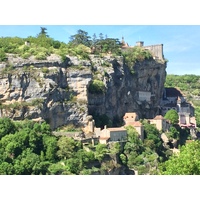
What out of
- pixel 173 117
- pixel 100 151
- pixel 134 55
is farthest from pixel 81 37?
pixel 100 151

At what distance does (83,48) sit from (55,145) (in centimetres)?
1530

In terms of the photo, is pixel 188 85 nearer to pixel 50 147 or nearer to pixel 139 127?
pixel 139 127

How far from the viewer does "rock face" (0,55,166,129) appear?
3378 centimetres

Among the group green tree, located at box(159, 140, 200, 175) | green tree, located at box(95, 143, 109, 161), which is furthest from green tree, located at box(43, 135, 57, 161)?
green tree, located at box(159, 140, 200, 175)

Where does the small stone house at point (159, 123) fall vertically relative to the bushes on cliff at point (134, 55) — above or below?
below

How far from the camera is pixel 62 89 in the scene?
36.2 metres

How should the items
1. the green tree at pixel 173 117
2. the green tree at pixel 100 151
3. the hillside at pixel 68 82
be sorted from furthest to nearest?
the green tree at pixel 173 117
the hillside at pixel 68 82
the green tree at pixel 100 151

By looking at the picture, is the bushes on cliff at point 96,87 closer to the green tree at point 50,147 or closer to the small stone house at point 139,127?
the small stone house at point 139,127

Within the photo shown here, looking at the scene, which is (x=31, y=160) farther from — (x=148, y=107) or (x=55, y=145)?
(x=148, y=107)

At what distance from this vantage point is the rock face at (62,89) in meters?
33.8

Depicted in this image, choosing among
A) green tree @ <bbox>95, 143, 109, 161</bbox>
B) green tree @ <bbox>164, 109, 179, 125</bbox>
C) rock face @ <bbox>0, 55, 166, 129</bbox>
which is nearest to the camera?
green tree @ <bbox>95, 143, 109, 161</bbox>

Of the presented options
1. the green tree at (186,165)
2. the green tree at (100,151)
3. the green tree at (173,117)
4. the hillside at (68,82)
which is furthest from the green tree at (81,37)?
the green tree at (186,165)

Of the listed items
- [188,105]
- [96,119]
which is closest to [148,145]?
[96,119]

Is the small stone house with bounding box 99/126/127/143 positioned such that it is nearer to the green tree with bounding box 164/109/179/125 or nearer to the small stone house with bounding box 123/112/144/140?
the small stone house with bounding box 123/112/144/140
